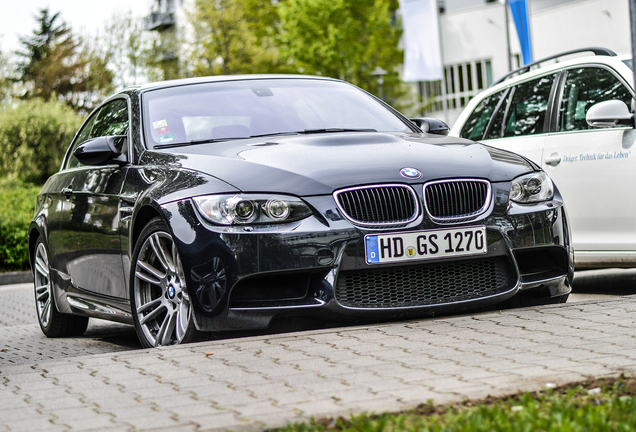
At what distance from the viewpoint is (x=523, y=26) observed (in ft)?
60.5

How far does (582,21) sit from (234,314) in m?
34.3

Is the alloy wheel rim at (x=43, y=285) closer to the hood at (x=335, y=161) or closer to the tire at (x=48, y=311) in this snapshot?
the tire at (x=48, y=311)

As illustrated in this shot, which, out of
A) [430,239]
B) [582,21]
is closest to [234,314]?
[430,239]

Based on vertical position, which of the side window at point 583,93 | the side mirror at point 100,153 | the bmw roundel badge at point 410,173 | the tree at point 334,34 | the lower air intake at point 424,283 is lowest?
the lower air intake at point 424,283

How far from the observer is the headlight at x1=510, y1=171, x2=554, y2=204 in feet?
16.8

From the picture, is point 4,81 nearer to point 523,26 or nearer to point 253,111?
point 523,26

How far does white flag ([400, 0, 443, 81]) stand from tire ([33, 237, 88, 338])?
19.8m

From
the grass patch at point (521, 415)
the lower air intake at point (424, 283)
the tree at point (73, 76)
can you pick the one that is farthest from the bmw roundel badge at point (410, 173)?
the tree at point (73, 76)

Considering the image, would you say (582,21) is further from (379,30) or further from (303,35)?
(303,35)

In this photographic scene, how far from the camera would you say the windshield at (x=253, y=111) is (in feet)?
18.8

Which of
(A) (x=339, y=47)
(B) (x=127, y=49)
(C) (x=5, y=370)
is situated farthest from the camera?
(B) (x=127, y=49)

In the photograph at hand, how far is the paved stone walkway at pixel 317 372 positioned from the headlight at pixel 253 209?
1.94 ft

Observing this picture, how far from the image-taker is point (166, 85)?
6.18m

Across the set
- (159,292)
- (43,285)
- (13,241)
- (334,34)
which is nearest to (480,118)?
(43,285)
